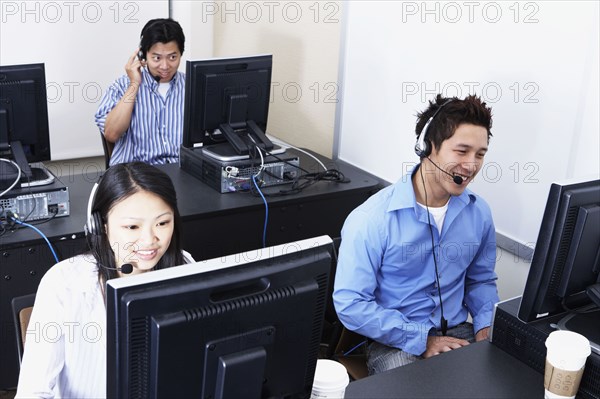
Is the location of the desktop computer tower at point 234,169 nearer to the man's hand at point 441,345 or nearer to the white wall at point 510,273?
the white wall at point 510,273

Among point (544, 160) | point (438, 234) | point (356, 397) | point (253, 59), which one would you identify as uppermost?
point (253, 59)

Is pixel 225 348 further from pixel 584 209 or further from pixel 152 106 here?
pixel 152 106

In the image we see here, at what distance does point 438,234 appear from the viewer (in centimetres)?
214

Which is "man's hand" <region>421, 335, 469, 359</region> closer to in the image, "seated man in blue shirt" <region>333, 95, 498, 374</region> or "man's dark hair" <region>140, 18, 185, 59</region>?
"seated man in blue shirt" <region>333, 95, 498, 374</region>

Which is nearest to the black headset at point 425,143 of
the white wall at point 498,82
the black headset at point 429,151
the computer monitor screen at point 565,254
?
the black headset at point 429,151

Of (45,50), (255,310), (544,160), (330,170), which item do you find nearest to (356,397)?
(255,310)

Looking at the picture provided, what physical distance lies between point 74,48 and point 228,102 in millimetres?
1420

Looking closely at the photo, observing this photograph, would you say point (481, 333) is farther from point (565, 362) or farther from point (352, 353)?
A: point (565, 362)

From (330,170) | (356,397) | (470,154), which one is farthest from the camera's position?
(330,170)

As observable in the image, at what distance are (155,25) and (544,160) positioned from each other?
1.71 m

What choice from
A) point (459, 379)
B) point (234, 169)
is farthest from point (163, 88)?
point (459, 379)

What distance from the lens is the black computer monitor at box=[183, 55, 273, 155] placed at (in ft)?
8.95

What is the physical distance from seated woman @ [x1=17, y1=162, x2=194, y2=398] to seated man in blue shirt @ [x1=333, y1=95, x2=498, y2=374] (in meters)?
0.52

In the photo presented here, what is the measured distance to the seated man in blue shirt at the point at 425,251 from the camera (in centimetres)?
204
